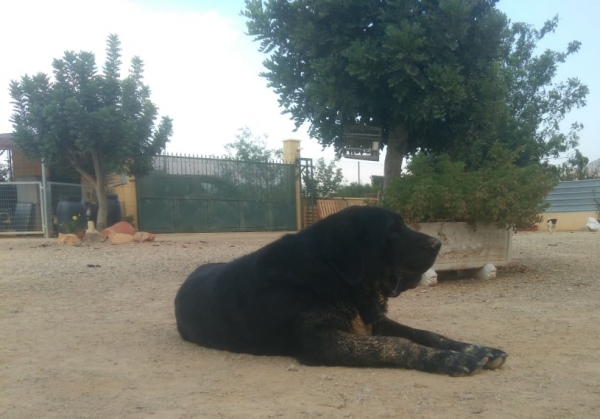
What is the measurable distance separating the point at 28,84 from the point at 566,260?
1350 cm

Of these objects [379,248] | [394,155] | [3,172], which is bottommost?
[379,248]

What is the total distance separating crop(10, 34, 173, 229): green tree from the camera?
14.1 m

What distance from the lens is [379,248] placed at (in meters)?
3.98

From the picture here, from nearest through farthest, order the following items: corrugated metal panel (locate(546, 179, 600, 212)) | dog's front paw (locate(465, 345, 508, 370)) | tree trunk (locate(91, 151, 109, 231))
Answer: dog's front paw (locate(465, 345, 508, 370)) → tree trunk (locate(91, 151, 109, 231)) → corrugated metal panel (locate(546, 179, 600, 212))

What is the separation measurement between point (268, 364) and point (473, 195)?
448 cm

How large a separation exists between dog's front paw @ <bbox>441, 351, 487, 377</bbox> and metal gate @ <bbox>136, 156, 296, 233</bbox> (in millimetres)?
15078

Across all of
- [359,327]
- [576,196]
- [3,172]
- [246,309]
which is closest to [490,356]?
[359,327]

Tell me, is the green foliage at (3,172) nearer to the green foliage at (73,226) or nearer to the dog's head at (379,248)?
the green foliage at (73,226)

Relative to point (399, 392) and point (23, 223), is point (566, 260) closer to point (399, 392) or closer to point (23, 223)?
point (399, 392)

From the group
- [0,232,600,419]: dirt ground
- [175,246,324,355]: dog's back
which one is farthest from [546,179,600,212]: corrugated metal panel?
[175,246,324,355]: dog's back

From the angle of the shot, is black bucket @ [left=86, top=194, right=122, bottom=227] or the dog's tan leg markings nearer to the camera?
the dog's tan leg markings

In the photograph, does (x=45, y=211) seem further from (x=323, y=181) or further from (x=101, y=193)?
(x=323, y=181)

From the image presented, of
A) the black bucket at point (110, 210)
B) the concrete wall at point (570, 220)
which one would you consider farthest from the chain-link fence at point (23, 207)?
the concrete wall at point (570, 220)

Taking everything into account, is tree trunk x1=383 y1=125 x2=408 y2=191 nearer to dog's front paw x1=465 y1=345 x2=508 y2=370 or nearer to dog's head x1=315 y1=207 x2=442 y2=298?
dog's head x1=315 y1=207 x2=442 y2=298
